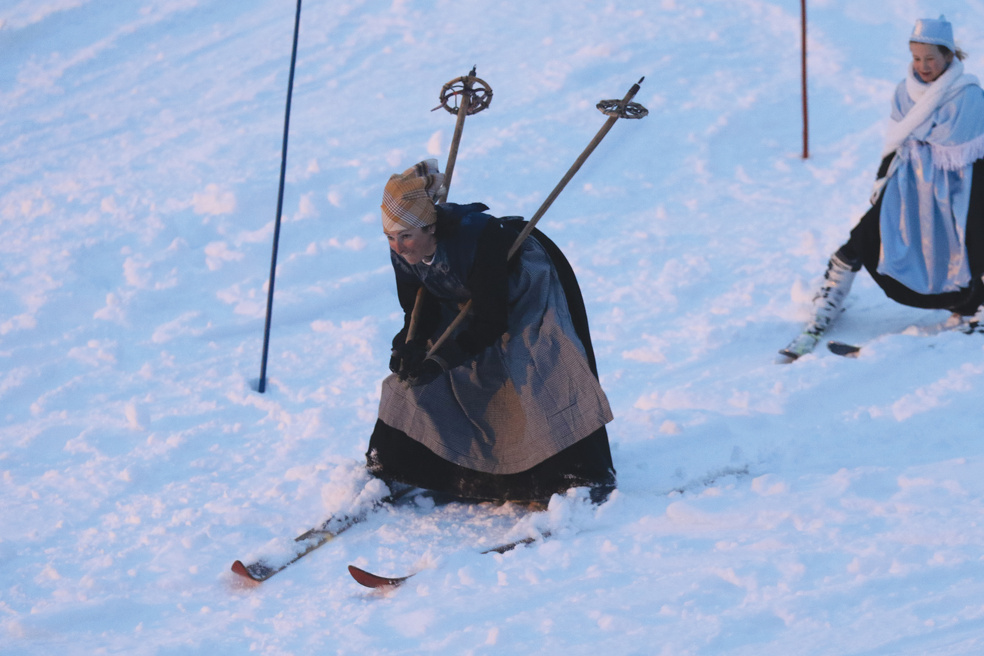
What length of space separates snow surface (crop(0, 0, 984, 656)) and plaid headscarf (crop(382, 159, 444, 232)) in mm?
966

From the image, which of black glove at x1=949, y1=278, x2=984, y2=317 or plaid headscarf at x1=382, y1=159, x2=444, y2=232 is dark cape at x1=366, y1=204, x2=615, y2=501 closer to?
plaid headscarf at x1=382, y1=159, x2=444, y2=232

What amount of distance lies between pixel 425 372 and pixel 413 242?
41 centimetres

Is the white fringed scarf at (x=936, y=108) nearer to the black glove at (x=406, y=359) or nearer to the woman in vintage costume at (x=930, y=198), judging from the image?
the woman in vintage costume at (x=930, y=198)

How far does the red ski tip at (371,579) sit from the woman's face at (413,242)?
91cm

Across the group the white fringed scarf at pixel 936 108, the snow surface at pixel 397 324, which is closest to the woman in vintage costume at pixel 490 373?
the snow surface at pixel 397 324

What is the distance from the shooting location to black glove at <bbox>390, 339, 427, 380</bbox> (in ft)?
11.1

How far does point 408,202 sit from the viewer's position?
10.4ft

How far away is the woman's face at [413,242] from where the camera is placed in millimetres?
3229

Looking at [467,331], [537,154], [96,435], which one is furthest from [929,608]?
[537,154]

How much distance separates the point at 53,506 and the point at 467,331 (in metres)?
1.67

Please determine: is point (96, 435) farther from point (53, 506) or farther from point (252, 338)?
point (252, 338)

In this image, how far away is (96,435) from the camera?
14.5 feet

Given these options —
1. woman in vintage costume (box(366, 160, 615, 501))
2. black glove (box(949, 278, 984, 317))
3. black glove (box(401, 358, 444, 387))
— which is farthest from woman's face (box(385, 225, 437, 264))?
black glove (box(949, 278, 984, 317))

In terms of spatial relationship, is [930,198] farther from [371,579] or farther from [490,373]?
[371,579]
